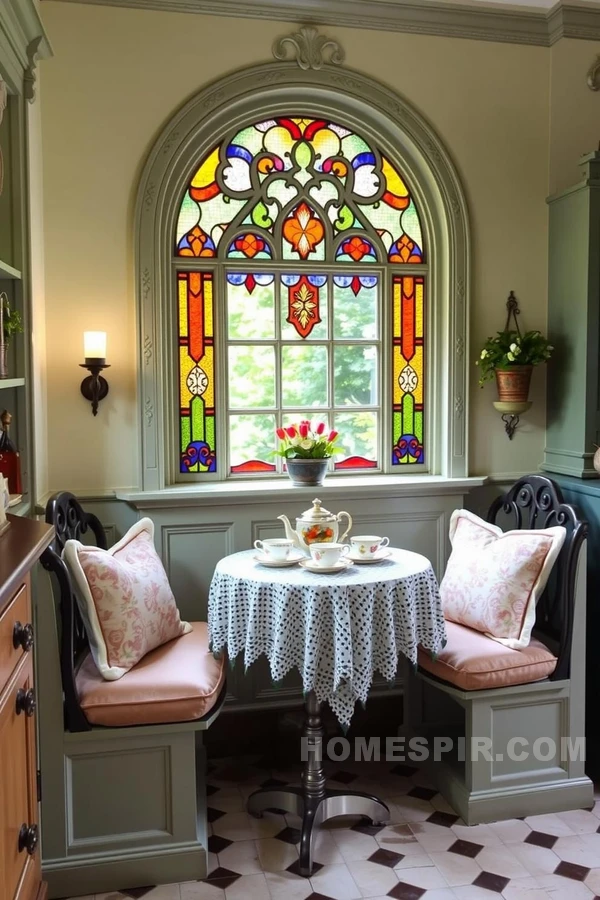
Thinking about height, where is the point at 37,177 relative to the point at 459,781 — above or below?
above

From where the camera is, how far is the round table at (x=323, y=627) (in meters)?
2.48

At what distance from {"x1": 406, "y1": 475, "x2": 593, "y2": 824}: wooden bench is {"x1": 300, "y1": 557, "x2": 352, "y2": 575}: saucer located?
0.45 m

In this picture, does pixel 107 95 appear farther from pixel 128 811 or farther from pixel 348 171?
pixel 128 811

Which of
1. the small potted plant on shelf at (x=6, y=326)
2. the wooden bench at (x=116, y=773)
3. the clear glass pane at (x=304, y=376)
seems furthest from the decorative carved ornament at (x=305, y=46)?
the wooden bench at (x=116, y=773)

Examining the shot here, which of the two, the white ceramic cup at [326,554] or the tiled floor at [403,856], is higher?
the white ceramic cup at [326,554]

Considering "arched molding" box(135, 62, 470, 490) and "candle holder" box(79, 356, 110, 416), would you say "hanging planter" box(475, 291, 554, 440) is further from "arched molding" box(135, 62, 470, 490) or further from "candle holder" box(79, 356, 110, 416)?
"candle holder" box(79, 356, 110, 416)

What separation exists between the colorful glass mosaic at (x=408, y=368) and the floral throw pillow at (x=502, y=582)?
0.62m

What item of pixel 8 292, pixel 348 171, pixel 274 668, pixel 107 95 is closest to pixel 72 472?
pixel 8 292

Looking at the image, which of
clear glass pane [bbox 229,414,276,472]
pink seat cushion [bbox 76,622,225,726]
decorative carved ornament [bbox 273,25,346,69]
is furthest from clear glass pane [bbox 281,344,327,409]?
pink seat cushion [bbox 76,622,225,726]

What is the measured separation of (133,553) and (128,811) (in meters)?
0.83

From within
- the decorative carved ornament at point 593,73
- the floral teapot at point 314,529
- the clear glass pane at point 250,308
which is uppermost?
the decorative carved ornament at point 593,73

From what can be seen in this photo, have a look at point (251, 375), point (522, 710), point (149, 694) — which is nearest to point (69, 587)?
point (149, 694)

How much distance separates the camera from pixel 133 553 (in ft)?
9.44

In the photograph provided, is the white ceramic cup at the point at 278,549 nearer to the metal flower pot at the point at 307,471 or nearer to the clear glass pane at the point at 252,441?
the metal flower pot at the point at 307,471
